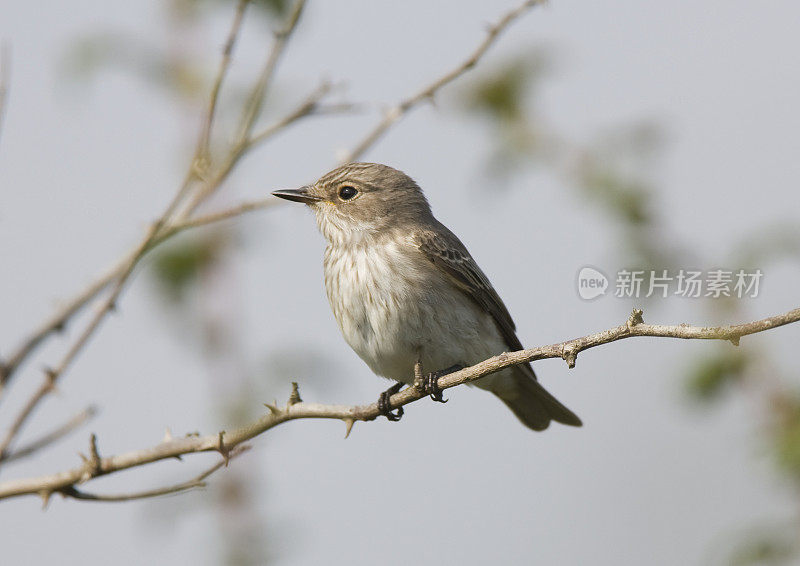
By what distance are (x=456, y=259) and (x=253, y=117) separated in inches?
98.4

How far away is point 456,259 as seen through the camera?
6594 mm

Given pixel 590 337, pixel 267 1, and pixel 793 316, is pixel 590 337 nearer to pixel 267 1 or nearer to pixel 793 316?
pixel 793 316

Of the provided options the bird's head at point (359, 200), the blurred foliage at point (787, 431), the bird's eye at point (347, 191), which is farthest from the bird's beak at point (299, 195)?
the blurred foliage at point (787, 431)

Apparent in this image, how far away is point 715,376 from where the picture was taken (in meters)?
5.46

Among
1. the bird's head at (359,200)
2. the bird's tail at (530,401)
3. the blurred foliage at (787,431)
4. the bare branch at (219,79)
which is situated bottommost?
the blurred foliage at (787,431)

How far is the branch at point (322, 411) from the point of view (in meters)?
2.94

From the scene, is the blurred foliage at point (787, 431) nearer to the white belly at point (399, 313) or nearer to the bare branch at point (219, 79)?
the white belly at point (399, 313)

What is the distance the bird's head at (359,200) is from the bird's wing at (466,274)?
10.0 inches

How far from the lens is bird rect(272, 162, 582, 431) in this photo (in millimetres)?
5859

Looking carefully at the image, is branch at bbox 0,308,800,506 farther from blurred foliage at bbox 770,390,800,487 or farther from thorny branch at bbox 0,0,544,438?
blurred foliage at bbox 770,390,800,487

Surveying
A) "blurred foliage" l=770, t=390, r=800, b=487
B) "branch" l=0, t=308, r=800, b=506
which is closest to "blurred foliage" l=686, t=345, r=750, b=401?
"blurred foliage" l=770, t=390, r=800, b=487

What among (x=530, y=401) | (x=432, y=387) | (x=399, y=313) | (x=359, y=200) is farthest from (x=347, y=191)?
(x=432, y=387)

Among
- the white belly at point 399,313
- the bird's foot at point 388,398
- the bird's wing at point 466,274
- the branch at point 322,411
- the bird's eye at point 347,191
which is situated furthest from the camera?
the bird's eye at point 347,191

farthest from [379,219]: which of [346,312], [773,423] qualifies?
[773,423]
